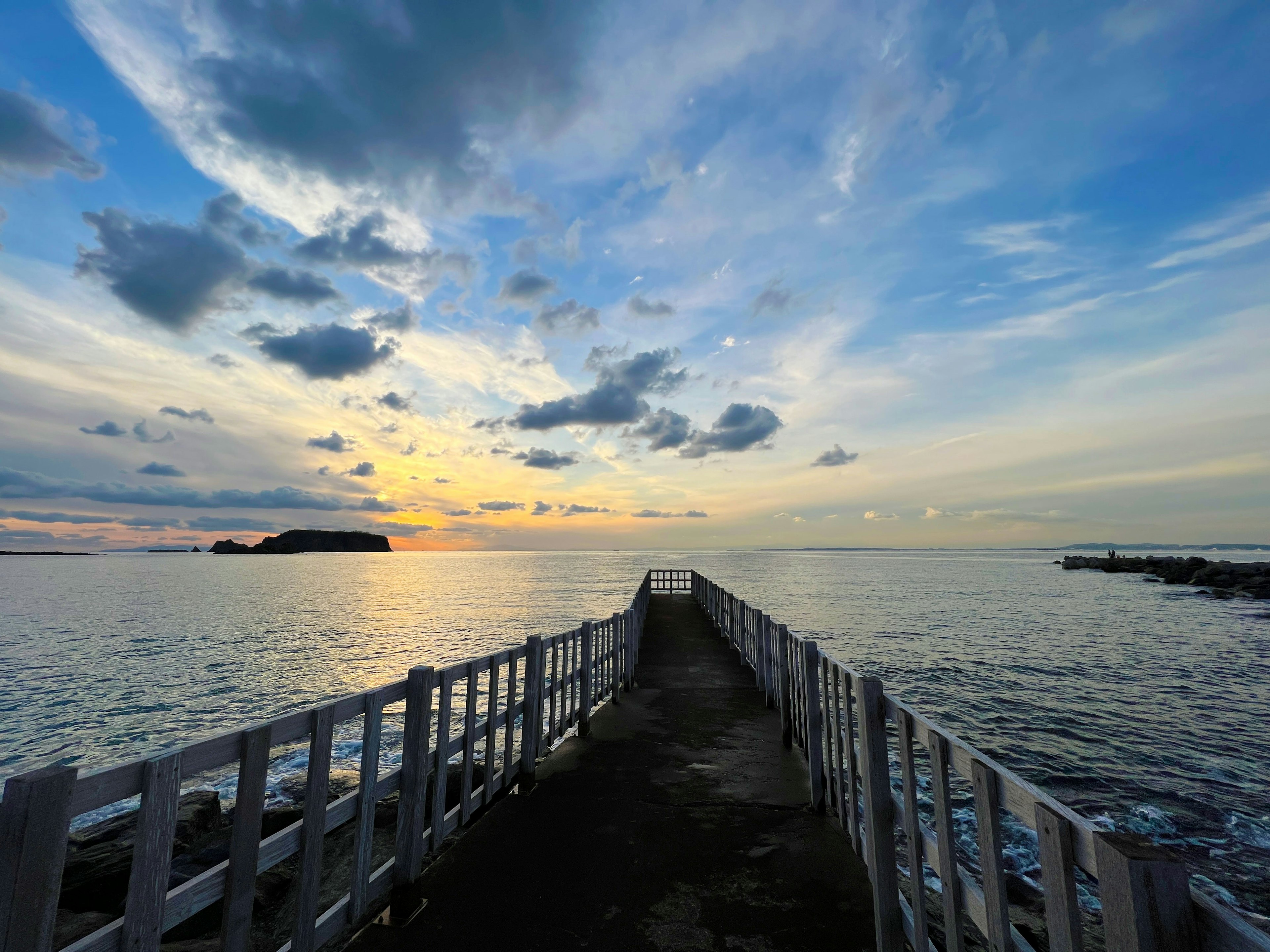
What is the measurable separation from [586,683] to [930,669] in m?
15.4

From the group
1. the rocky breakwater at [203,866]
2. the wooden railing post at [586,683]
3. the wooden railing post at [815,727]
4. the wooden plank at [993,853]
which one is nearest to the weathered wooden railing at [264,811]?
the rocky breakwater at [203,866]

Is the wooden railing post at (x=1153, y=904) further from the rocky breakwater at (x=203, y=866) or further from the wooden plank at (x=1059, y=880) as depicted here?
the rocky breakwater at (x=203, y=866)

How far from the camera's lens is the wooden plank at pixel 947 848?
9.42 feet

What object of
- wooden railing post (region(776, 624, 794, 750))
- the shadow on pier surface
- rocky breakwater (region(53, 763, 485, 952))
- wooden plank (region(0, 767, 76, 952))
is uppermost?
wooden plank (region(0, 767, 76, 952))

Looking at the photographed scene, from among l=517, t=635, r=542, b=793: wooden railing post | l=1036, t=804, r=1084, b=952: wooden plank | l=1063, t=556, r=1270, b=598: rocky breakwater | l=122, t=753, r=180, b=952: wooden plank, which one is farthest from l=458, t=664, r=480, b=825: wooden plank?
l=1063, t=556, r=1270, b=598: rocky breakwater

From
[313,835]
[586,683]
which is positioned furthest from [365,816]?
[586,683]

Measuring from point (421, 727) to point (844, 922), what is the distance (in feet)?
10.0

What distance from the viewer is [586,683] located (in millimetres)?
7730

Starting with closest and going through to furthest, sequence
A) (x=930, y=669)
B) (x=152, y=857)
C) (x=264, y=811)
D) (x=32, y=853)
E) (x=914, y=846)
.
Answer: (x=32, y=853), (x=152, y=857), (x=914, y=846), (x=264, y=811), (x=930, y=669)

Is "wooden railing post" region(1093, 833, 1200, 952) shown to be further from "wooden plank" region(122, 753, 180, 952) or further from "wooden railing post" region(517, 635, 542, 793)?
"wooden railing post" region(517, 635, 542, 793)

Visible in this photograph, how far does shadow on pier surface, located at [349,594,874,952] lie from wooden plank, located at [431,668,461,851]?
0.21 m

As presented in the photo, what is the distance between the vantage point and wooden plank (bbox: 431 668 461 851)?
4.37 metres

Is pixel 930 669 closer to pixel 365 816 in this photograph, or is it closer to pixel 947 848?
pixel 947 848

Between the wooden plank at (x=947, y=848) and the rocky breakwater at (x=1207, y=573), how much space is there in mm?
59730
